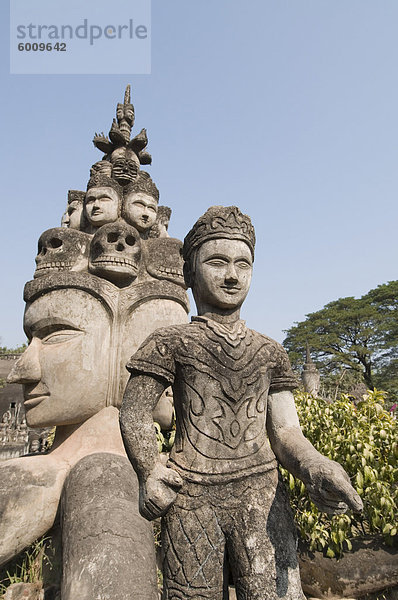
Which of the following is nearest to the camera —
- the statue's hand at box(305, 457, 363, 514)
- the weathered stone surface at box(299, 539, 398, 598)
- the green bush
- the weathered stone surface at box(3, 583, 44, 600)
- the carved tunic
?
the statue's hand at box(305, 457, 363, 514)

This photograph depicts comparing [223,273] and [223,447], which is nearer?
[223,447]

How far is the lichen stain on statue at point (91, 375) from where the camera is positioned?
2562 millimetres

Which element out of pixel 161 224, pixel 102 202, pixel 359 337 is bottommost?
pixel 359 337

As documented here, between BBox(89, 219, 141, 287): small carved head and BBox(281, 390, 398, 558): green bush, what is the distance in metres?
2.50

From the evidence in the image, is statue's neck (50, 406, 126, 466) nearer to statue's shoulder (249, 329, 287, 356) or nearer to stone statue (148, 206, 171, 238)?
statue's shoulder (249, 329, 287, 356)

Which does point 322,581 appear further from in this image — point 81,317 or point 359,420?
point 81,317

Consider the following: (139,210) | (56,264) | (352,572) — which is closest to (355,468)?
(352,572)

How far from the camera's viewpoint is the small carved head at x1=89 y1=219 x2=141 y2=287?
4016mm

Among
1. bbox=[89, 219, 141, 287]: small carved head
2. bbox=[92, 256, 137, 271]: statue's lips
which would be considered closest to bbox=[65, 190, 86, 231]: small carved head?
bbox=[89, 219, 141, 287]: small carved head

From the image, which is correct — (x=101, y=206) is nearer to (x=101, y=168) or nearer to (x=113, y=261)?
(x=113, y=261)

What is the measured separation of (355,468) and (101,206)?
365 centimetres

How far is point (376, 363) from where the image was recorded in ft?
93.8

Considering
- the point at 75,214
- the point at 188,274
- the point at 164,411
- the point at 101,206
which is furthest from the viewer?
the point at 75,214

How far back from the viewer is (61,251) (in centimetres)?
414
